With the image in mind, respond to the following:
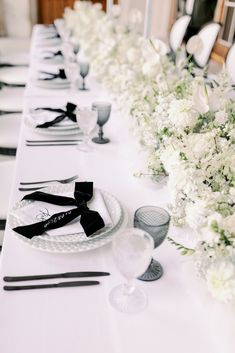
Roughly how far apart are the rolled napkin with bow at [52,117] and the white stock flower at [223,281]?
41.3 inches

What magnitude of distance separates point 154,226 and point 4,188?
3.25 ft

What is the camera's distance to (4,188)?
1.57m

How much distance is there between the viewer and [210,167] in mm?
779

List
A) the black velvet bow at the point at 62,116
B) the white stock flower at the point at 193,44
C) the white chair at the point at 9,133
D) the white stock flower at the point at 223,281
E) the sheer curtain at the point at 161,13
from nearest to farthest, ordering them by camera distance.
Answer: the white stock flower at the point at 223,281
the white stock flower at the point at 193,44
the black velvet bow at the point at 62,116
the white chair at the point at 9,133
the sheer curtain at the point at 161,13

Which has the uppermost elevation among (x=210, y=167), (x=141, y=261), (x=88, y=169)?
(x=210, y=167)

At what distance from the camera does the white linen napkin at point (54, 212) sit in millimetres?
868

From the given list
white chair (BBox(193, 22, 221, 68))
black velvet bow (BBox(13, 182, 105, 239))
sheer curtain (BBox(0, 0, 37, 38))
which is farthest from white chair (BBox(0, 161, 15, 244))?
sheer curtain (BBox(0, 0, 37, 38))

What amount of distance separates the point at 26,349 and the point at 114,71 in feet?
4.48

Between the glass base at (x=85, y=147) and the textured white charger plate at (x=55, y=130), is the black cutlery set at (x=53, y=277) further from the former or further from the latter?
the textured white charger plate at (x=55, y=130)

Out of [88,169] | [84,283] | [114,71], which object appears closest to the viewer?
[84,283]

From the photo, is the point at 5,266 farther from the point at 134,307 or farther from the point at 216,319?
the point at 216,319

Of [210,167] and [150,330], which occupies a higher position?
Result: [210,167]

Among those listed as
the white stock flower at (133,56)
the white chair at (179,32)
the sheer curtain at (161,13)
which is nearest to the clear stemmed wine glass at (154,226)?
the white stock flower at (133,56)

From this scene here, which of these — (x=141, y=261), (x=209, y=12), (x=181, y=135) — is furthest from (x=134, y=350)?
(x=209, y=12)
